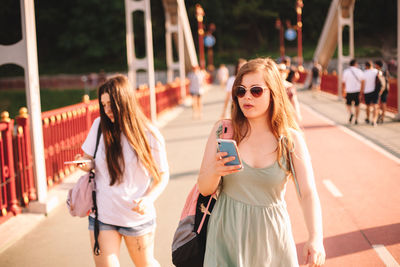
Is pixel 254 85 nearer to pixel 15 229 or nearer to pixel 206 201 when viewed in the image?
pixel 206 201

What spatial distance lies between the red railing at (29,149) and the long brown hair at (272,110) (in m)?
4.12

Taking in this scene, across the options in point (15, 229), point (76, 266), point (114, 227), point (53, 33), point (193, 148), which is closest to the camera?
point (114, 227)

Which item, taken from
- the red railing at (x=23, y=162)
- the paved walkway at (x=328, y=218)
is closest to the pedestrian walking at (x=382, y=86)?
the paved walkway at (x=328, y=218)

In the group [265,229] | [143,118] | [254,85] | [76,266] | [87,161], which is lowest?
[76,266]

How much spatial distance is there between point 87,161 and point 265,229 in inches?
54.3

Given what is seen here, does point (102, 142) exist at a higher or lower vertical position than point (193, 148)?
higher

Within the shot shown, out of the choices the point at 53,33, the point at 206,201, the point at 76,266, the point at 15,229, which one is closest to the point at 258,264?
the point at 206,201

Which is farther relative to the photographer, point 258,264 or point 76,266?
point 76,266

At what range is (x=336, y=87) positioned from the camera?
26.1 meters

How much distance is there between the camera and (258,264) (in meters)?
2.45

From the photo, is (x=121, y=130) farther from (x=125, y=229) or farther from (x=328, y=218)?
(x=328, y=218)

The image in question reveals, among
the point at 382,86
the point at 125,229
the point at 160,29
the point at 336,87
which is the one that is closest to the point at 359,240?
the point at 125,229

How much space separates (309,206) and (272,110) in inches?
21.5

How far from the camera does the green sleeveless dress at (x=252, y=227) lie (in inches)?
96.0
